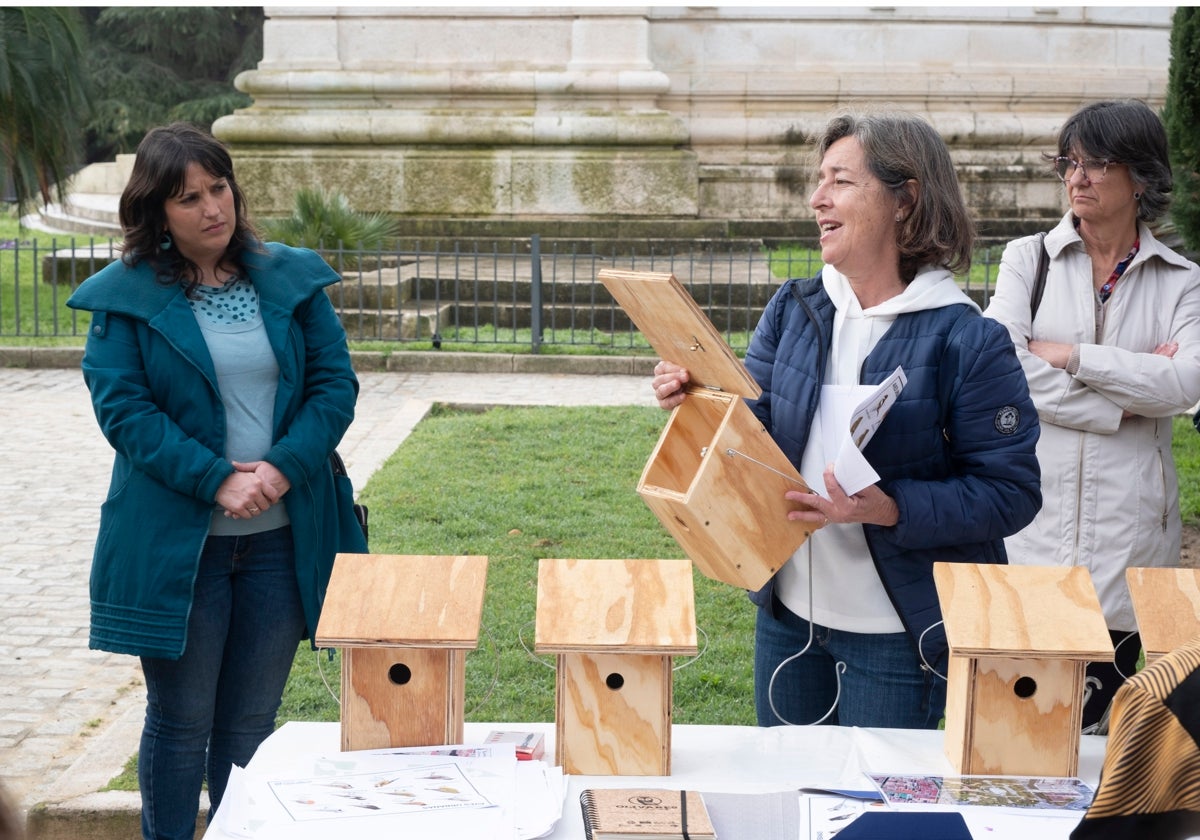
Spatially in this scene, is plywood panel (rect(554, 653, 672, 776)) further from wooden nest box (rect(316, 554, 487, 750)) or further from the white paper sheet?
the white paper sheet

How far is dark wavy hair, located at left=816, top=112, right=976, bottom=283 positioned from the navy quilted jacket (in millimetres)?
145

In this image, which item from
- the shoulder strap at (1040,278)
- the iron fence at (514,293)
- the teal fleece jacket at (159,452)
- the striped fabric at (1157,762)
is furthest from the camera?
the iron fence at (514,293)

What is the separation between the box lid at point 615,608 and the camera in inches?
92.7

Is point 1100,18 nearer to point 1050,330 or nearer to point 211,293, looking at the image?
point 1050,330

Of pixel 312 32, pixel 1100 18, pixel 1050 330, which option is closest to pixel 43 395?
pixel 312 32

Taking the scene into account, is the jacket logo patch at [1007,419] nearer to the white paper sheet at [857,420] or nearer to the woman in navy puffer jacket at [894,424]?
A: the woman in navy puffer jacket at [894,424]

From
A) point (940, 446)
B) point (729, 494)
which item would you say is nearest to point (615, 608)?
point (729, 494)

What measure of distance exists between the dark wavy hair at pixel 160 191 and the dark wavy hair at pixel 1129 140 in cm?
224

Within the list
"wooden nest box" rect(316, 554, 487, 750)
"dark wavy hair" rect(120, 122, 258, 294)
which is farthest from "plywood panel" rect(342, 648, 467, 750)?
"dark wavy hair" rect(120, 122, 258, 294)

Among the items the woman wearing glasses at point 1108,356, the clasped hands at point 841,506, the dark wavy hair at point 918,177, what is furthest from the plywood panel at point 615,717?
the woman wearing glasses at point 1108,356

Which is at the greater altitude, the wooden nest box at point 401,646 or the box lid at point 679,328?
the box lid at point 679,328

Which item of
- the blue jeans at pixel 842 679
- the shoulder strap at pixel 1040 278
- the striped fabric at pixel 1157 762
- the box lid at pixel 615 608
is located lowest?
the blue jeans at pixel 842 679

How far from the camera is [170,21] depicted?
103 ft

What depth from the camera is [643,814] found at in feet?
7.06
